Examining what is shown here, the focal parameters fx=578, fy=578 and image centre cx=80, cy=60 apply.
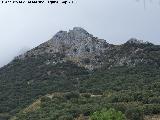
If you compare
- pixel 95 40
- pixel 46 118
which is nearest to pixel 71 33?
pixel 95 40

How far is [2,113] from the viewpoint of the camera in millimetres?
93375

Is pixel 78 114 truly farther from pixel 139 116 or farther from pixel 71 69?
pixel 71 69

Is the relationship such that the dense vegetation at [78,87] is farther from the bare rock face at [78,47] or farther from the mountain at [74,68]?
the bare rock face at [78,47]

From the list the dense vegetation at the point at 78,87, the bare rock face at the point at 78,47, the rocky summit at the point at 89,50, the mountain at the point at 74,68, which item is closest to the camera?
A: the dense vegetation at the point at 78,87

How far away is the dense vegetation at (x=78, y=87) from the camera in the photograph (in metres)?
61.9

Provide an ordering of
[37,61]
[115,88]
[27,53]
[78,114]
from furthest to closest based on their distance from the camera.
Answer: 1. [27,53]
2. [37,61]
3. [115,88]
4. [78,114]

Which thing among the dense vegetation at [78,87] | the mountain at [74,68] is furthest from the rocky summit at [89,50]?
the dense vegetation at [78,87]

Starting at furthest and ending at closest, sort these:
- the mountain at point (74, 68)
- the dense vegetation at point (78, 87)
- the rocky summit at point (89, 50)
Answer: the rocky summit at point (89, 50)
the mountain at point (74, 68)
the dense vegetation at point (78, 87)

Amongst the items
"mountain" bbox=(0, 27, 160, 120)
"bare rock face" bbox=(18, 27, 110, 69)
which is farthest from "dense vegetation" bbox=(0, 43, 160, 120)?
"bare rock face" bbox=(18, 27, 110, 69)

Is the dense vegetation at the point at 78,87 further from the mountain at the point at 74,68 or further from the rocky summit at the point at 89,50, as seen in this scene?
the rocky summit at the point at 89,50

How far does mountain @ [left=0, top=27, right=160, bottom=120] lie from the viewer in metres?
103

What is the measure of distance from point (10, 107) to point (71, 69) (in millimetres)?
35117

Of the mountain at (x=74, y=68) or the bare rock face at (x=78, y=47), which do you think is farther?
the bare rock face at (x=78, y=47)

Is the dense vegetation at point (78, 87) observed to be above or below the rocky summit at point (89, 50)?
below
